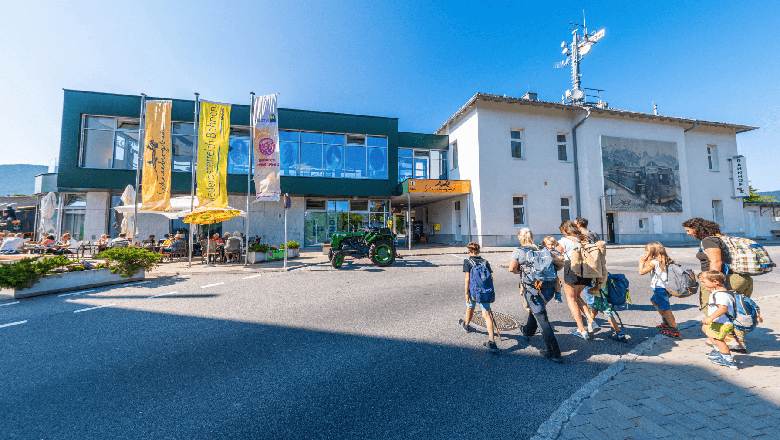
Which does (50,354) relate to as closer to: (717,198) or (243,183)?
(243,183)

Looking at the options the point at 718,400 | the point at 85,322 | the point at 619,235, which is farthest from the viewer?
the point at 619,235

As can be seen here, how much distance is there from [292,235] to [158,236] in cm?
824

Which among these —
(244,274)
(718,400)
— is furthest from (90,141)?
(718,400)

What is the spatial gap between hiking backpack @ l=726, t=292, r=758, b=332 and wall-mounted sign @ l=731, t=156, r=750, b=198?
31411mm

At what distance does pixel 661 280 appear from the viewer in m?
→ 4.38

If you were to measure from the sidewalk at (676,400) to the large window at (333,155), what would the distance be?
61.2ft

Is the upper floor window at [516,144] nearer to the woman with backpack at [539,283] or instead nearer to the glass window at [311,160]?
the glass window at [311,160]

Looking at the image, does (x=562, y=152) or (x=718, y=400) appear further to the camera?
(x=562, y=152)

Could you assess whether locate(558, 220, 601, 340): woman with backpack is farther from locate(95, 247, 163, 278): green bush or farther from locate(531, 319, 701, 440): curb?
locate(95, 247, 163, 278): green bush

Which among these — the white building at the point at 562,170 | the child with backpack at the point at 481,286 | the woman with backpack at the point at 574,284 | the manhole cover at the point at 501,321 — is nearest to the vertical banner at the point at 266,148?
the manhole cover at the point at 501,321

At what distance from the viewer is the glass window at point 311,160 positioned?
65.8 feet

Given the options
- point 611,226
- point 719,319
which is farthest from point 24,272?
point 611,226

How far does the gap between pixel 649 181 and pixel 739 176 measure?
33.9 feet

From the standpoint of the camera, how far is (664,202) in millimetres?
21125
